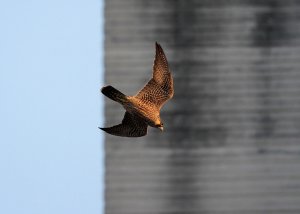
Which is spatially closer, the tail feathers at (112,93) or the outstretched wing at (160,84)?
the tail feathers at (112,93)

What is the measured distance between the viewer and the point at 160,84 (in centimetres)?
843

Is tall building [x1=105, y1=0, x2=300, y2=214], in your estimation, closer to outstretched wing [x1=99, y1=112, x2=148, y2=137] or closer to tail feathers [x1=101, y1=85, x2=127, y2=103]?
outstretched wing [x1=99, y1=112, x2=148, y2=137]

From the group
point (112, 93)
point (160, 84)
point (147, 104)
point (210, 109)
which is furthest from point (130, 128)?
point (210, 109)

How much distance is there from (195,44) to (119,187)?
69.2 inches

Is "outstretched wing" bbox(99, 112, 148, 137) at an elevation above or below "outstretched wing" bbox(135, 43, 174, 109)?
below

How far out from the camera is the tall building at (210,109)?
11812 mm

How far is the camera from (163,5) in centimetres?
1184

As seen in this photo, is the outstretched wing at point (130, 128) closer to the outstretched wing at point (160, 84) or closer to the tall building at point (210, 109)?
the outstretched wing at point (160, 84)

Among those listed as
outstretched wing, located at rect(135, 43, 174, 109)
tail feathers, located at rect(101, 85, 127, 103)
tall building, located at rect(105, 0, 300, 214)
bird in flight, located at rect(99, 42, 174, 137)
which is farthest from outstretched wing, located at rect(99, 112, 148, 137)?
tall building, located at rect(105, 0, 300, 214)

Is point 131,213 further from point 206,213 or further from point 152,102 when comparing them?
point 152,102

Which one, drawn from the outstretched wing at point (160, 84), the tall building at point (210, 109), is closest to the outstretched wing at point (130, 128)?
the outstretched wing at point (160, 84)

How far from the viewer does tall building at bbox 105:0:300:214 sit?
1181cm

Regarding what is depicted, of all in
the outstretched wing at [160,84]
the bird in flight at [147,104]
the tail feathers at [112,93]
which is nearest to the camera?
the tail feathers at [112,93]

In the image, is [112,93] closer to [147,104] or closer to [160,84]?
[147,104]
